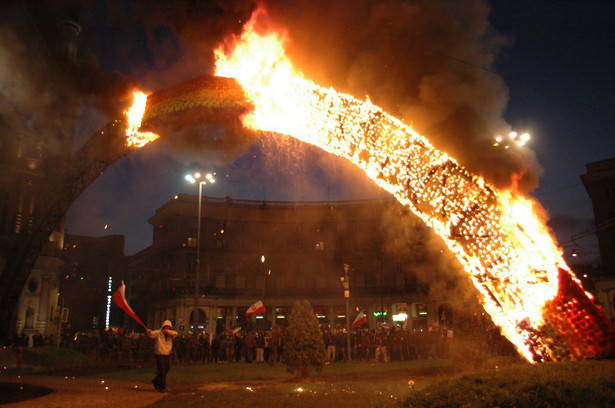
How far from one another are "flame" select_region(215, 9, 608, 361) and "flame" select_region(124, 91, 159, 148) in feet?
19.9

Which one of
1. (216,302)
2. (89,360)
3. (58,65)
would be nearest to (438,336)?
(89,360)

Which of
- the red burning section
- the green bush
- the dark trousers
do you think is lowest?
the dark trousers

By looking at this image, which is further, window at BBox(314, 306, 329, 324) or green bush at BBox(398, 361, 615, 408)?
window at BBox(314, 306, 329, 324)

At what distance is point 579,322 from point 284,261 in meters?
52.0

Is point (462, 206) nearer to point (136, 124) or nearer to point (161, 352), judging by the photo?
point (161, 352)

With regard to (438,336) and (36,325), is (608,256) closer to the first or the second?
(438,336)

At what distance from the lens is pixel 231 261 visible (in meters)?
55.6

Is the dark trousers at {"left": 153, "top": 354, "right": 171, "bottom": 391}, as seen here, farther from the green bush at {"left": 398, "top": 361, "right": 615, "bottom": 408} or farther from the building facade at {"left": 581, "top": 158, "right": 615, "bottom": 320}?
the building facade at {"left": 581, "top": 158, "right": 615, "bottom": 320}

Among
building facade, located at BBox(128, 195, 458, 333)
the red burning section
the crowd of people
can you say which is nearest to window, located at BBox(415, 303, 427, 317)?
building facade, located at BBox(128, 195, 458, 333)

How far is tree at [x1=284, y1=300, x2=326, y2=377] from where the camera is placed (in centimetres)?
1268

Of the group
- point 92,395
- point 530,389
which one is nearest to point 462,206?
point 530,389

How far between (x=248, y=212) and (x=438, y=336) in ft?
125

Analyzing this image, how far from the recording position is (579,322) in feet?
18.4

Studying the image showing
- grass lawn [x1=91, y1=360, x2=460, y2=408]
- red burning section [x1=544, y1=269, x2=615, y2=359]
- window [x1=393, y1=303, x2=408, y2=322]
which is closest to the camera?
red burning section [x1=544, y1=269, x2=615, y2=359]
